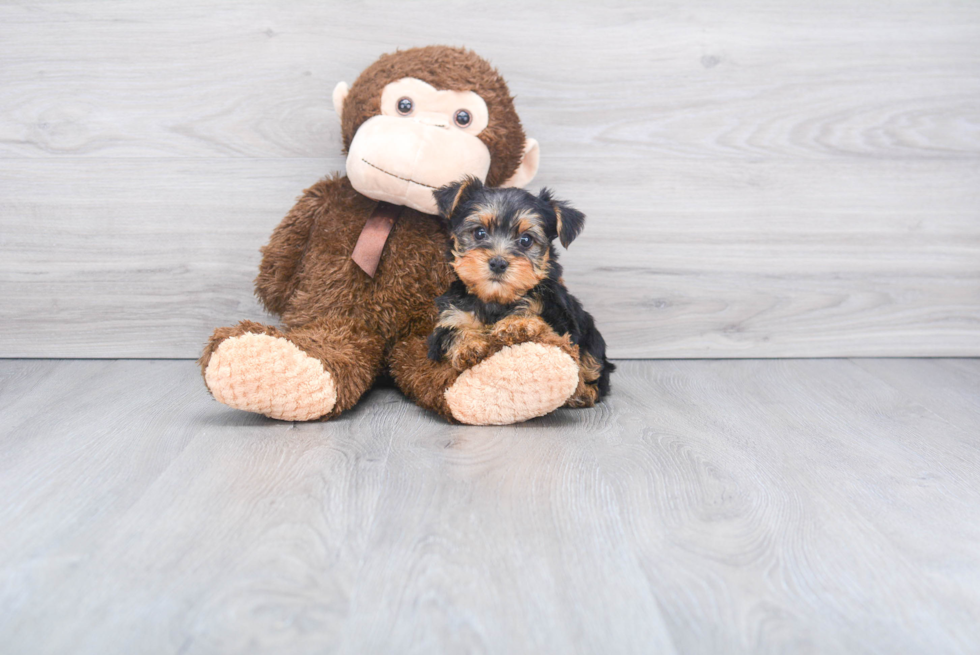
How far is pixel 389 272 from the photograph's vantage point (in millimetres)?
1967

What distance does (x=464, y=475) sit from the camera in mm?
1416

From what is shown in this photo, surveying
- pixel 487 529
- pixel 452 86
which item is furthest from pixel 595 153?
pixel 487 529

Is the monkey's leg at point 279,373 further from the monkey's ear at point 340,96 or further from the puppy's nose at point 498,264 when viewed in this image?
the monkey's ear at point 340,96

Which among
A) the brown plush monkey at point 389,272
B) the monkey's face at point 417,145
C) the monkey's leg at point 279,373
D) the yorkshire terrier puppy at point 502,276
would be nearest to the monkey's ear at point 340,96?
the brown plush monkey at point 389,272

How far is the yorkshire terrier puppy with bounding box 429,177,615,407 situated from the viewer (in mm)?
1619

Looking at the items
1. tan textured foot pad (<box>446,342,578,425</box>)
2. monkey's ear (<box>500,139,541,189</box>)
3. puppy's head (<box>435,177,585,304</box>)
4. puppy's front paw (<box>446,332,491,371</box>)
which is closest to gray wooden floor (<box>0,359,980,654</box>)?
tan textured foot pad (<box>446,342,578,425</box>)

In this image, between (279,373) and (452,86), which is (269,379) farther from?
(452,86)

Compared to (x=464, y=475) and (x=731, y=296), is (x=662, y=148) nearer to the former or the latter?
(x=731, y=296)

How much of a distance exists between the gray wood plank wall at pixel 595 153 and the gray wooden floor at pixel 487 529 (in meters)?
0.52

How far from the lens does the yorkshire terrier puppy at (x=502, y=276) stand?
1.62m

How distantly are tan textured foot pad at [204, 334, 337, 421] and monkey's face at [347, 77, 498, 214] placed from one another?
0.47 m

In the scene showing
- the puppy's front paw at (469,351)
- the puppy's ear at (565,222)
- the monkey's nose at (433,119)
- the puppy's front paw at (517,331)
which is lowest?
the puppy's front paw at (469,351)

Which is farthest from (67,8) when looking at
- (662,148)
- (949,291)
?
(949,291)

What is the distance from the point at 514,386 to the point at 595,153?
96 cm
